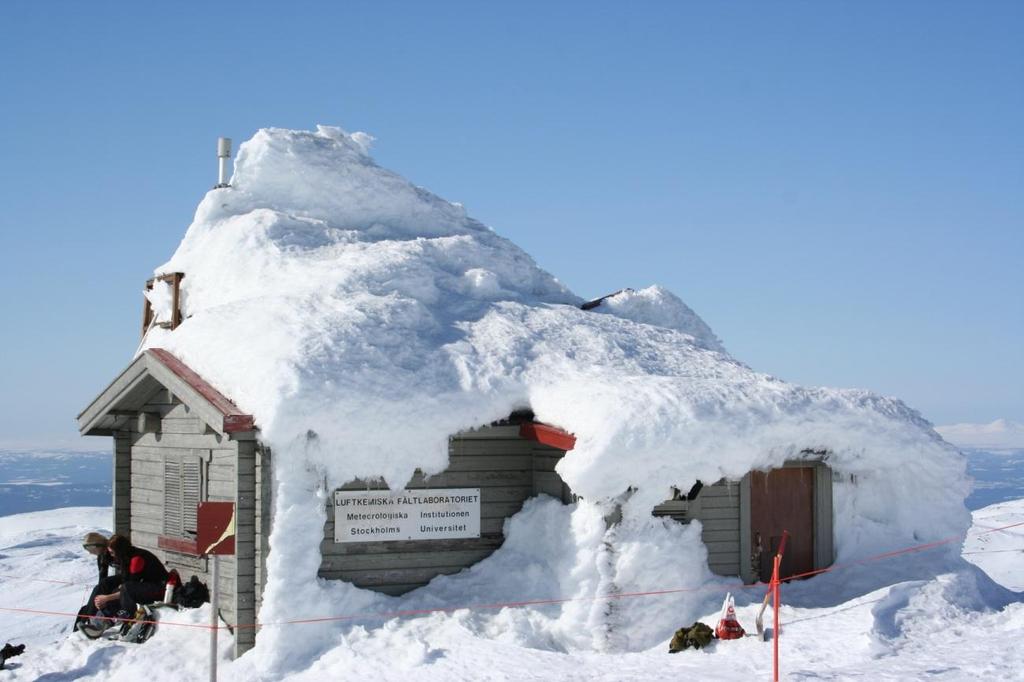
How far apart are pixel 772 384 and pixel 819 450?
3.40ft

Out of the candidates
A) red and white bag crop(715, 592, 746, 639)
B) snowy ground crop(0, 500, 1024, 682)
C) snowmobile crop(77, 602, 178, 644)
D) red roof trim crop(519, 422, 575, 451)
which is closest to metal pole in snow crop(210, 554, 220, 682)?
snowy ground crop(0, 500, 1024, 682)

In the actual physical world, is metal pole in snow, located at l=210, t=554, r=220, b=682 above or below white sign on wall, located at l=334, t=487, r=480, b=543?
below

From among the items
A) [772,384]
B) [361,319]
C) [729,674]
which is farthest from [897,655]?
[361,319]

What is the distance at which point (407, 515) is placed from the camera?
13367mm

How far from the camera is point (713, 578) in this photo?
13266 mm

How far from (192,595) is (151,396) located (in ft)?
11.2

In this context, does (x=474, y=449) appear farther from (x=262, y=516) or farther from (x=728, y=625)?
(x=728, y=625)

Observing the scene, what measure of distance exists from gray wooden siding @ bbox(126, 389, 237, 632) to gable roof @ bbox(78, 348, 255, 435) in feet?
0.86

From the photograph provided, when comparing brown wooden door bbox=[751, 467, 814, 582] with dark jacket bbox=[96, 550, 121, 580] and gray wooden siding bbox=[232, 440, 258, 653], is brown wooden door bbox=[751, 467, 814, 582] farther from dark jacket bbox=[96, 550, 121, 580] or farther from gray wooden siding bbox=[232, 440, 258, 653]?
dark jacket bbox=[96, 550, 121, 580]

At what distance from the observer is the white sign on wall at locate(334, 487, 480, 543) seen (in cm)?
1306

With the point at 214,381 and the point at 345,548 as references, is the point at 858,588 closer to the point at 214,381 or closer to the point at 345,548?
the point at 345,548

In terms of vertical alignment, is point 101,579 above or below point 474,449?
below

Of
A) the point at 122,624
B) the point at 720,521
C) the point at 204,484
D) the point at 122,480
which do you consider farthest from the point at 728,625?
the point at 122,480

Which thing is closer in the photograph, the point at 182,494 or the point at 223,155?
the point at 182,494
